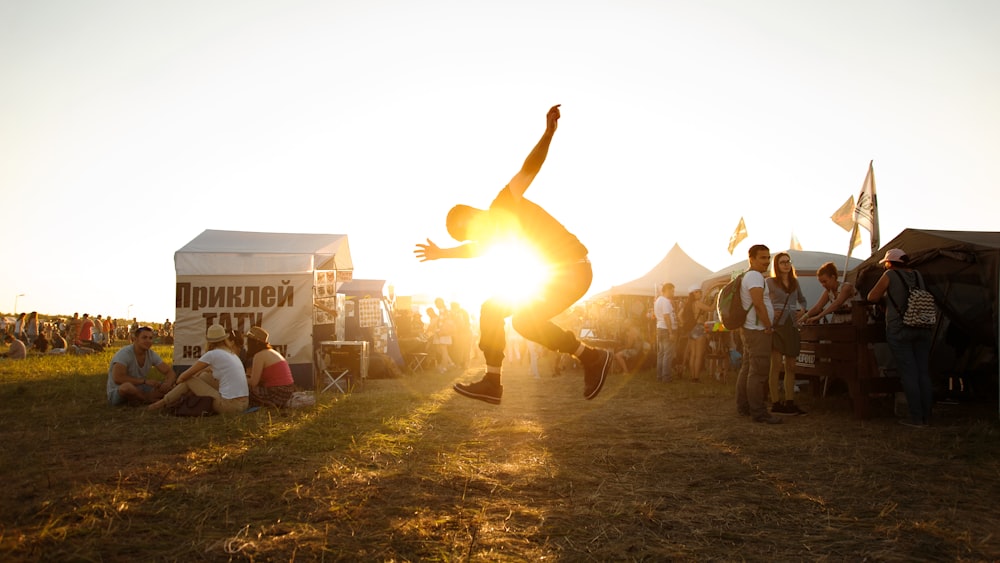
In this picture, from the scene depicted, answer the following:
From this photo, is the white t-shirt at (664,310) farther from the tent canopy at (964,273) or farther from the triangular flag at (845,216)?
the triangular flag at (845,216)

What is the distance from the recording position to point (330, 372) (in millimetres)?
Result: 13641

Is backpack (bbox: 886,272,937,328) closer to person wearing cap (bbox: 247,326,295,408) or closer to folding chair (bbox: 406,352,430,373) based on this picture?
person wearing cap (bbox: 247,326,295,408)

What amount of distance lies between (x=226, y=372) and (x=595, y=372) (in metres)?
6.27

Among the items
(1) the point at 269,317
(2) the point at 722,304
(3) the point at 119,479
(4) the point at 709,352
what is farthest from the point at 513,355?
(3) the point at 119,479

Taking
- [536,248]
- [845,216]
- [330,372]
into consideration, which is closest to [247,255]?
[330,372]

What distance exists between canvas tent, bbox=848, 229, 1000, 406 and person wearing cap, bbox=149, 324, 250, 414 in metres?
10.3

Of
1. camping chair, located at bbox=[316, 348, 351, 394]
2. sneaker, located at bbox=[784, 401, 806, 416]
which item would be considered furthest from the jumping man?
camping chair, located at bbox=[316, 348, 351, 394]

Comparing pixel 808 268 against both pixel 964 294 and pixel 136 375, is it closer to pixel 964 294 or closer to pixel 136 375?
pixel 964 294

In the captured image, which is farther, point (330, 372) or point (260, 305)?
point (330, 372)

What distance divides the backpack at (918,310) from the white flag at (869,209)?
5.66 metres

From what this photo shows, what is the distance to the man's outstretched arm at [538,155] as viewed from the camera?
14.3 ft

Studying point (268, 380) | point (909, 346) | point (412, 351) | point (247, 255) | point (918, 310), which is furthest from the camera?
point (412, 351)

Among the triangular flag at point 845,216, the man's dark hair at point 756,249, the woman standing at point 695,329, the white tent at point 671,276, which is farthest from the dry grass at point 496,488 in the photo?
the white tent at point 671,276

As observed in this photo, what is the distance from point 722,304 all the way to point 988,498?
4179mm
